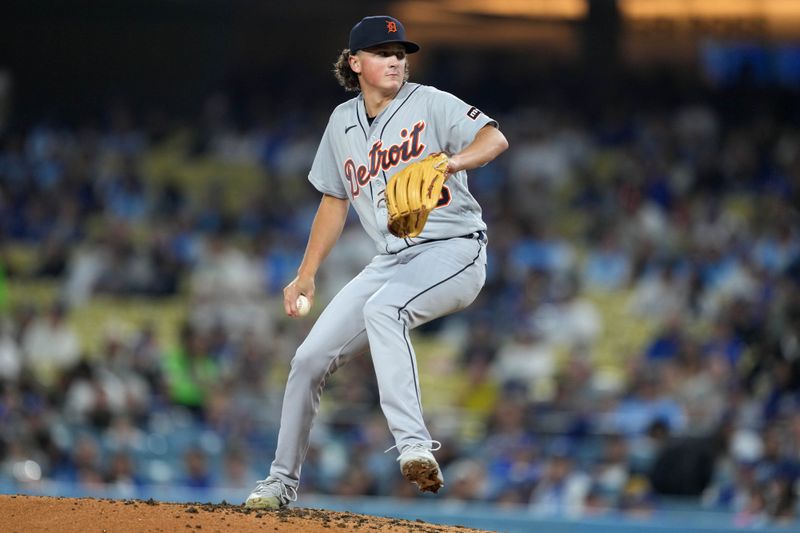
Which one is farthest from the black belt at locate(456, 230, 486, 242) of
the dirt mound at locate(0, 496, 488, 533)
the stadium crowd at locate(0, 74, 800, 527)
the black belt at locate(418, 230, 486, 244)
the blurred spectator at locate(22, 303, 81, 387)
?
the blurred spectator at locate(22, 303, 81, 387)

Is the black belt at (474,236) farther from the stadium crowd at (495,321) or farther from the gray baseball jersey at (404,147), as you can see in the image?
the stadium crowd at (495,321)

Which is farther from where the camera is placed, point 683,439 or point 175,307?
point 175,307

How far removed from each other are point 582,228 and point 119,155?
5.49 metres

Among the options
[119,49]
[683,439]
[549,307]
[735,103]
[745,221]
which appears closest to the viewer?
[683,439]

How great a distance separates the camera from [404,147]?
4152mm

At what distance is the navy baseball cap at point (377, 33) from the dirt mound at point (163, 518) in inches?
62.3

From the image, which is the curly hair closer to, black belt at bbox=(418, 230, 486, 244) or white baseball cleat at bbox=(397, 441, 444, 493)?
black belt at bbox=(418, 230, 486, 244)

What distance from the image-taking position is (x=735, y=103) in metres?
14.4

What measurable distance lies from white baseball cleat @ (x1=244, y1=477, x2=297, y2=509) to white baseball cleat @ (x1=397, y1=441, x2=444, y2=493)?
65cm

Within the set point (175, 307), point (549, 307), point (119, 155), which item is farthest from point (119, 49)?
point (549, 307)

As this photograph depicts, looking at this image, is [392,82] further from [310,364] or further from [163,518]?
[163,518]

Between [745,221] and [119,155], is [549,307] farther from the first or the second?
[119,155]

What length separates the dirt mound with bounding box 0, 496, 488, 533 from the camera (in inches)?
157

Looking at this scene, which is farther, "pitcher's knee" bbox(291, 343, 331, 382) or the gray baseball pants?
"pitcher's knee" bbox(291, 343, 331, 382)
